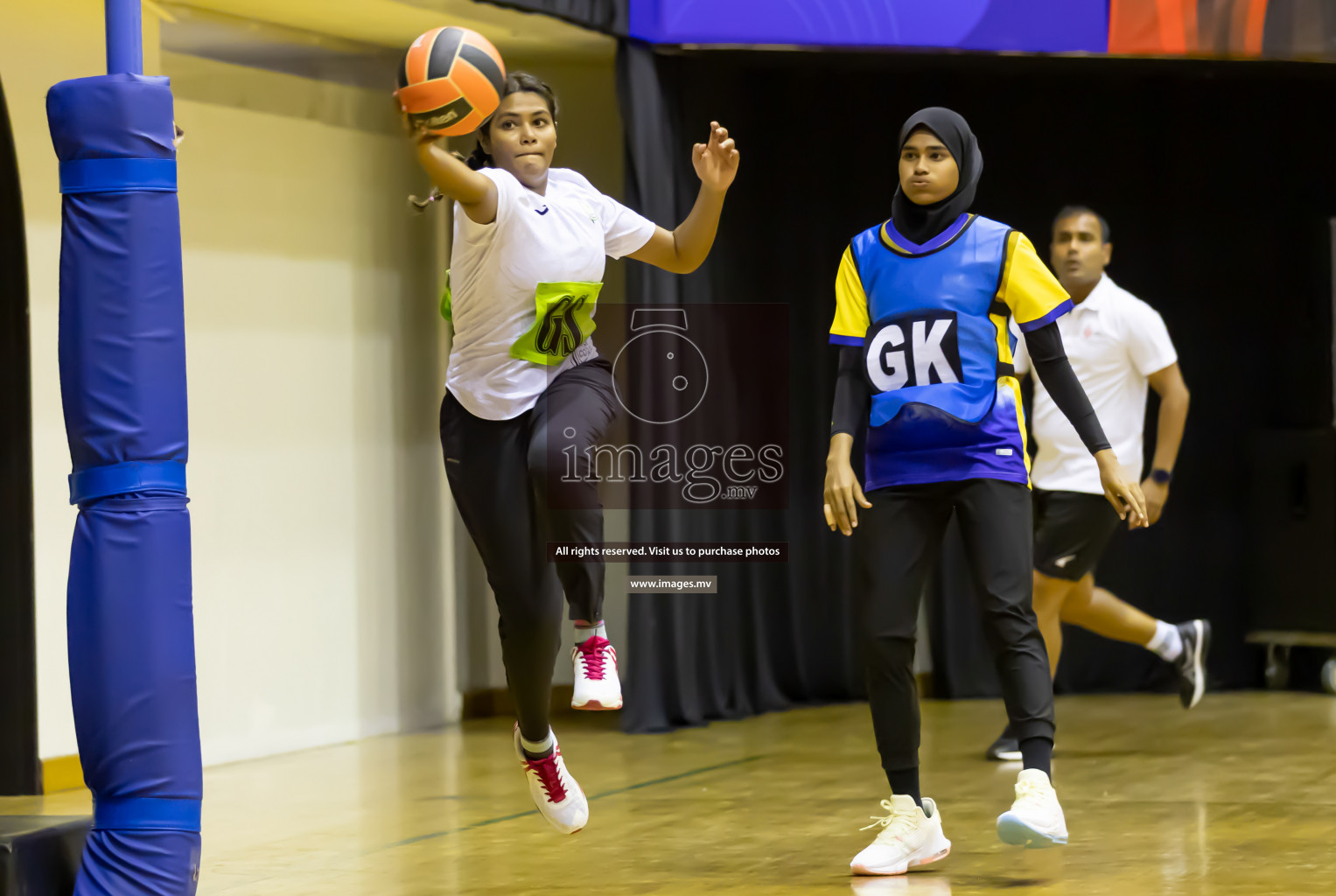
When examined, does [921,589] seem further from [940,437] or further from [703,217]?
[703,217]

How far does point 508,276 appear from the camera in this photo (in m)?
3.44

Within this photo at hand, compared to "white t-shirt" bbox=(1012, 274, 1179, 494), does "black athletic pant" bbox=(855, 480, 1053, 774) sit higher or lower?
lower

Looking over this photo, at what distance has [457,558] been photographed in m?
7.02

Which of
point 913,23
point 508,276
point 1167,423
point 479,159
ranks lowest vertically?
point 1167,423

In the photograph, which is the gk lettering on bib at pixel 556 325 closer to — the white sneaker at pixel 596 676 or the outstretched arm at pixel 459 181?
the outstretched arm at pixel 459 181

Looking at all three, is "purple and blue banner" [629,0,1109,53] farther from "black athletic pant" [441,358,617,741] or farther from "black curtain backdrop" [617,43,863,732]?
"black athletic pant" [441,358,617,741]

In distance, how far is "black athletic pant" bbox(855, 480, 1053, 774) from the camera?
12.2ft

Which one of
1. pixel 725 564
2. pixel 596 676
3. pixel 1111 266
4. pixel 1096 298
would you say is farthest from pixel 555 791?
pixel 1111 266

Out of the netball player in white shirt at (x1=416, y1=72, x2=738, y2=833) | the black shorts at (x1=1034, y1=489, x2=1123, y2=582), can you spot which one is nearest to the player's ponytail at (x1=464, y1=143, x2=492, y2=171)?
the netball player in white shirt at (x1=416, y1=72, x2=738, y2=833)

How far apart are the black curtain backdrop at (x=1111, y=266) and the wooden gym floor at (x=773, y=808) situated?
48cm

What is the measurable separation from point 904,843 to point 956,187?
1.56 metres

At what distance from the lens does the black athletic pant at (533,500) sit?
3.41 meters

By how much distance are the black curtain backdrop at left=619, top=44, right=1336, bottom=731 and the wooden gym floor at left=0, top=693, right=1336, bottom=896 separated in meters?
0.48

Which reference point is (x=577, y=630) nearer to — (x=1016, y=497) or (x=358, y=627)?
(x=1016, y=497)
